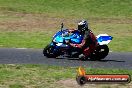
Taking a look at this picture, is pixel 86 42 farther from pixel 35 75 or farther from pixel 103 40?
pixel 35 75

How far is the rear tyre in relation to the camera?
20297mm

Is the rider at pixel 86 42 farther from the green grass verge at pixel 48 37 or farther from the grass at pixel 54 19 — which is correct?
the grass at pixel 54 19

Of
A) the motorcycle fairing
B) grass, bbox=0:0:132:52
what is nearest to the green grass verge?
grass, bbox=0:0:132:52

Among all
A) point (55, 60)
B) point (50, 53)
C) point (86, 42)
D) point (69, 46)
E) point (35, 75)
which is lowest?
point (55, 60)

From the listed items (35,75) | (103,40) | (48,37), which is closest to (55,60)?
(103,40)

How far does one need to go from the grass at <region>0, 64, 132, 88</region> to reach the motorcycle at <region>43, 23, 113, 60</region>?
3013 mm

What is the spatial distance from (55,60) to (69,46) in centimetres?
121

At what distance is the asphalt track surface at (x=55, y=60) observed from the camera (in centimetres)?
1859

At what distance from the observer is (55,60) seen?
19547 millimetres

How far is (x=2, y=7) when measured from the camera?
42.3 meters

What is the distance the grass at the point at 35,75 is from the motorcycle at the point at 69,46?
9.88ft

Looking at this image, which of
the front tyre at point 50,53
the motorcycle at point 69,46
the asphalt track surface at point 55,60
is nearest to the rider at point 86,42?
the motorcycle at point 69,46

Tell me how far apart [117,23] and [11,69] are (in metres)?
21.4

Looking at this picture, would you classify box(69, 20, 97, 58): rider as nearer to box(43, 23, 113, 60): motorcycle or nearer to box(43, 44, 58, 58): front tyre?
box(43, 23, 113, 60): motorcycle
